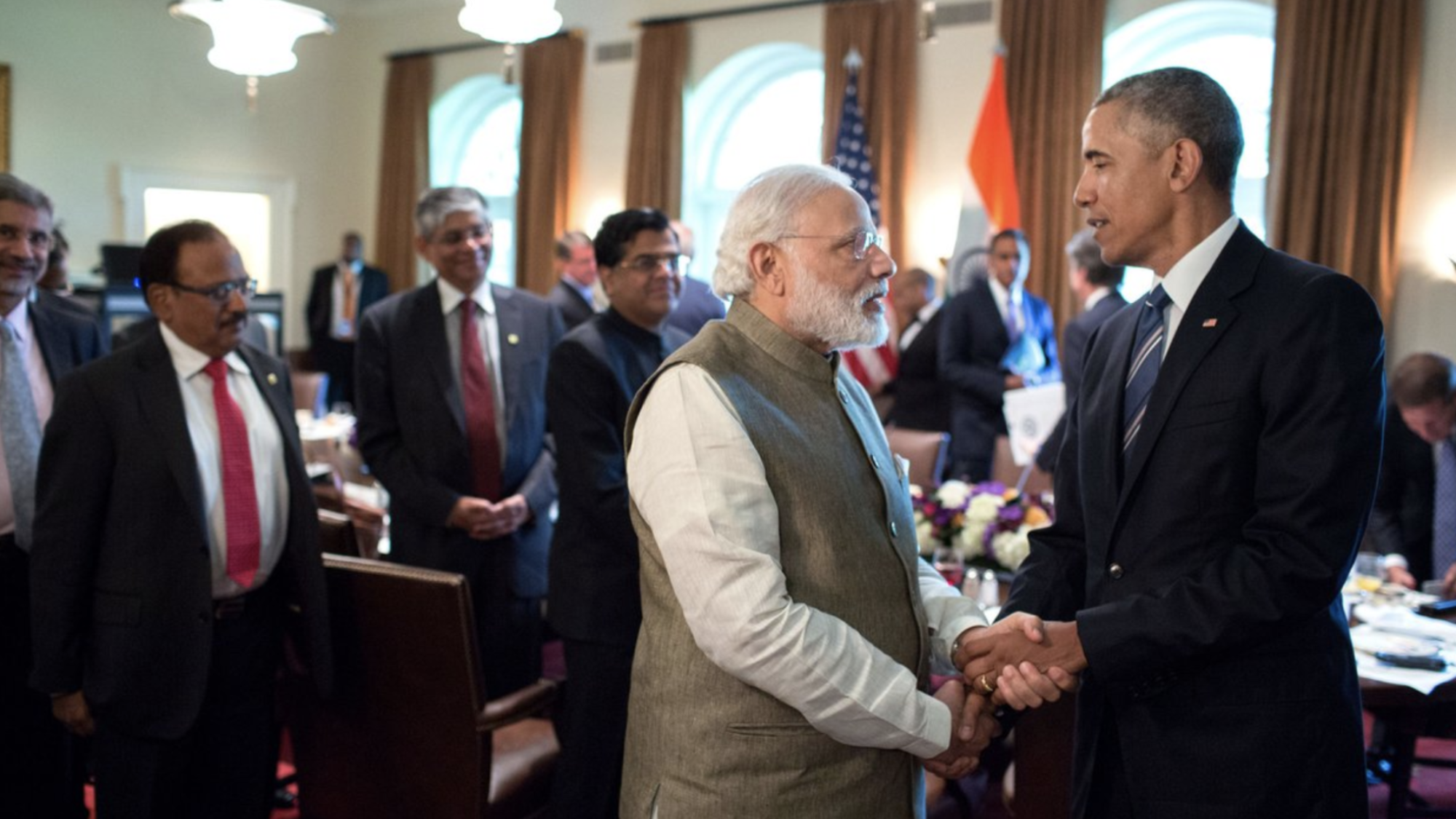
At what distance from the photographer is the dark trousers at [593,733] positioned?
2.78m

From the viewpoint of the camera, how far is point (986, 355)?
19.8ft

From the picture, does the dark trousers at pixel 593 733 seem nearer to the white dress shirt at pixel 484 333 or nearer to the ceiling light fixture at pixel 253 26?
the white dress shirt at pixel 484 333

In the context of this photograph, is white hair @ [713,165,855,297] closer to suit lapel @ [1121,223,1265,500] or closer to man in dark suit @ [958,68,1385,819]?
man in dark suit @ [958,68,1385,819]

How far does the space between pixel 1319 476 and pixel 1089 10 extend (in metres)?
7.33

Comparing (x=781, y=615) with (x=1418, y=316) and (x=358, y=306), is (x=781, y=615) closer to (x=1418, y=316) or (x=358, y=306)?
(x=1418, y=316)

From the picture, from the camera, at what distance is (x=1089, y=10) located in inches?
320

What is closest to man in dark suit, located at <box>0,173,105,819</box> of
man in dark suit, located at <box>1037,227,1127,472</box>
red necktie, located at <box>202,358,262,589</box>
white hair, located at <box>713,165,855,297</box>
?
red necktie, located at <box>202,358,262,589</box>

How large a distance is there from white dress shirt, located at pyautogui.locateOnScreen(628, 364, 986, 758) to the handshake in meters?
0.18

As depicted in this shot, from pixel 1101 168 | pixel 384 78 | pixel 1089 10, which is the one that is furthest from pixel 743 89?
pixel 1101 168

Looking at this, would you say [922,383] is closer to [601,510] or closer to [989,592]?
[989,592]

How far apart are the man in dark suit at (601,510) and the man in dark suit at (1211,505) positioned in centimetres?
115

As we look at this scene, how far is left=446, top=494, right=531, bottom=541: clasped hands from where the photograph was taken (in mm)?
3428

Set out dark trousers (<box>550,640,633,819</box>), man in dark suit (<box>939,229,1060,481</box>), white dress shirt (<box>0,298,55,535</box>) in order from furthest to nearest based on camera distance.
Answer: man in dark suit (<box>939,229,1060,481</box>) < white dress shirt (<box>0,298,55,535</box>) < dark trousers (<box>550,640,633,819</box>)

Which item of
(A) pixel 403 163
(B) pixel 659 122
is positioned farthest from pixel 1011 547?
(A) pixel 403 163
